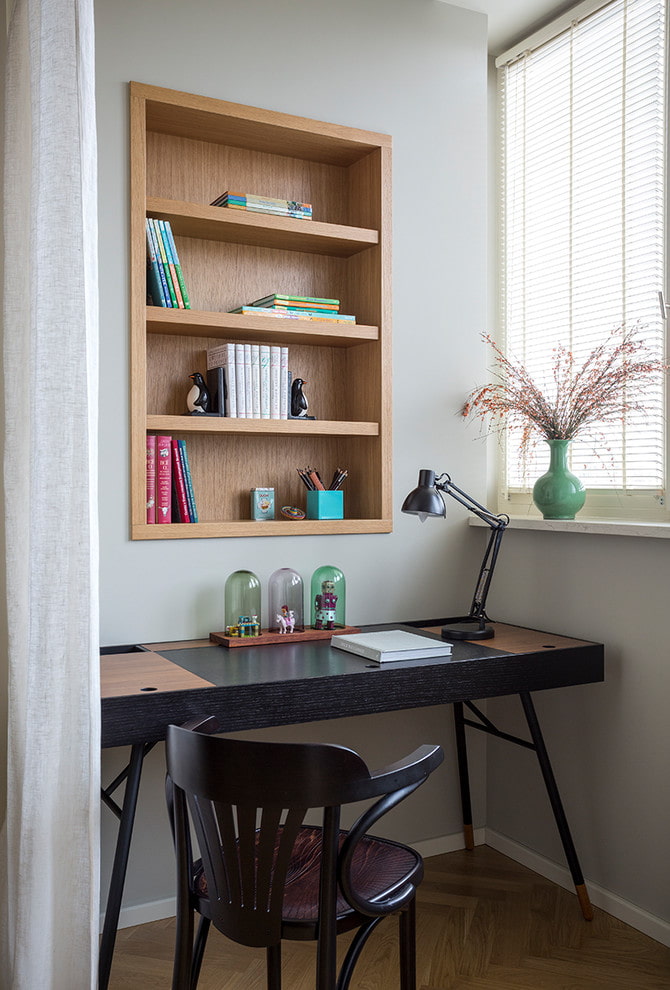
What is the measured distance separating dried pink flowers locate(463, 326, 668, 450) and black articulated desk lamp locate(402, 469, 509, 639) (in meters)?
0.35

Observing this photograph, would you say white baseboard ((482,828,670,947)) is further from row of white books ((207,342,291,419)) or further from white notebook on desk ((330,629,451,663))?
row of white books ((207,342,291,419))

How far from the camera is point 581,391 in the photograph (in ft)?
8.87

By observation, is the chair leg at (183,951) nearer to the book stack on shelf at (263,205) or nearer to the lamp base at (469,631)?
the lamp base at (469,631)

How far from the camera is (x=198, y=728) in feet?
5.95

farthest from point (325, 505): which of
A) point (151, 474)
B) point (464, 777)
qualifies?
point (464, 777)

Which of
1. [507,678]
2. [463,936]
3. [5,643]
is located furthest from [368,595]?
[5,643]

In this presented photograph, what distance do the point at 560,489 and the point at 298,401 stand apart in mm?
869

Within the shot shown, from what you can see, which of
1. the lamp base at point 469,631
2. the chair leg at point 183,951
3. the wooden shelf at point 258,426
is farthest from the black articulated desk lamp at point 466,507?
the chair leg at point 183,951

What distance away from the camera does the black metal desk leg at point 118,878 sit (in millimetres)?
1959

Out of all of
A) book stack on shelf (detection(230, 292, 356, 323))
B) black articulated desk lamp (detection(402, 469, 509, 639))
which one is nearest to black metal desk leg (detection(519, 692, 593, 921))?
black articulated desk lamp (detection(402, 469, 509, 639))

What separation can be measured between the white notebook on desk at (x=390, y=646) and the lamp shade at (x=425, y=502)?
35 centimetres

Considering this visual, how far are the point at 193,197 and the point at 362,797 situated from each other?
1.94m

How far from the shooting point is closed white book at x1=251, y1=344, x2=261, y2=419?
262 centimetres

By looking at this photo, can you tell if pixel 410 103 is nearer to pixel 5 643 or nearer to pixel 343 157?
pixel 343 157
